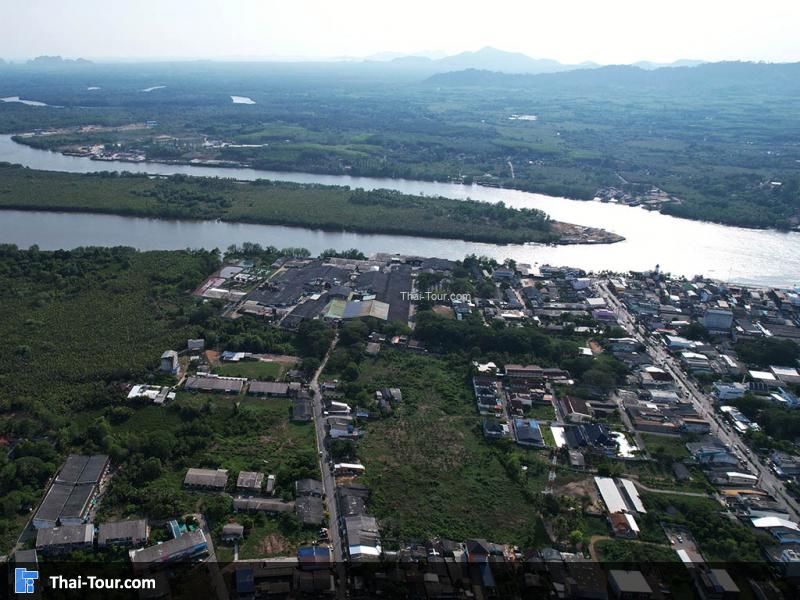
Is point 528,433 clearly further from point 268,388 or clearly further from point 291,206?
point 291,206

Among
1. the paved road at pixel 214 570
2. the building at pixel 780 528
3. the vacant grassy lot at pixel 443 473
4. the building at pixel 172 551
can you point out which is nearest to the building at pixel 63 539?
the building at pixel 172 551

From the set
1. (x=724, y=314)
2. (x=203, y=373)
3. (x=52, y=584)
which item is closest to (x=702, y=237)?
(x=724, y=314)

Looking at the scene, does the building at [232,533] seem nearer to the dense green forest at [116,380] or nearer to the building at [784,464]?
the dense green forest at [116,380]

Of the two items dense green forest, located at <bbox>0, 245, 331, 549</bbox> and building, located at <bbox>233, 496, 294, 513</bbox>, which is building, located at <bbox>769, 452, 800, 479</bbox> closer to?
dense green forest, located at <bbox>0, 245, 331, 549</bbox>

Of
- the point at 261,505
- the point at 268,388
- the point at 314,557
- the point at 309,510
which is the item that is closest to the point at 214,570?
the point at 261,505

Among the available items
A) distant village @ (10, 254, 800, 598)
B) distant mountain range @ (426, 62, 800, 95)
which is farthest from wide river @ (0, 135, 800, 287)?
distant mountain range @ (426, 62, 800, 95)
